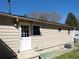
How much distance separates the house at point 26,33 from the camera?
954cm

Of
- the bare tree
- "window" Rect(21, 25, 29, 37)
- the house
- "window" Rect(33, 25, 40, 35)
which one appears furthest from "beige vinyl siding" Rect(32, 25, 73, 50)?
the bare tree

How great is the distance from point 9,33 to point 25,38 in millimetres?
1860

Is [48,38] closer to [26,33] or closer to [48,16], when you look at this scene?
[26,33]

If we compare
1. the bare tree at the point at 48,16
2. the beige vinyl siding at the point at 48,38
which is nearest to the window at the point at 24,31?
the beige vinyl siding at the point at 48,38

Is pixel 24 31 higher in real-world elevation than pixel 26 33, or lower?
higher

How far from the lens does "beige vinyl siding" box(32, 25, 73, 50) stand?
12680 millimetres

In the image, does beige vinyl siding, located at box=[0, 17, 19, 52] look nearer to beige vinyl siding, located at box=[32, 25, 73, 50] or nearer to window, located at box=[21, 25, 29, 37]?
window, located at box=[21, 25, 29, 37]

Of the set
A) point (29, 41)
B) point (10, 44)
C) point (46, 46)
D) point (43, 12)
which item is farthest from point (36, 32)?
point (43, 12)

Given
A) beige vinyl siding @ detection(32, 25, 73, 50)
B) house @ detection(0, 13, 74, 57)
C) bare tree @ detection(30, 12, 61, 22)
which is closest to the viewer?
house @ detection(0, 13, 74, 57)

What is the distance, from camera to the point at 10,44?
982cm

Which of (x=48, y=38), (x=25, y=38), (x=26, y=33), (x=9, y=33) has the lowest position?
(x=48, y=38)

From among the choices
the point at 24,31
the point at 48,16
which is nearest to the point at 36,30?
the point at 24,31

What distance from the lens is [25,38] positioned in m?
11.3

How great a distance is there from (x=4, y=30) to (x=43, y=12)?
41116mm
